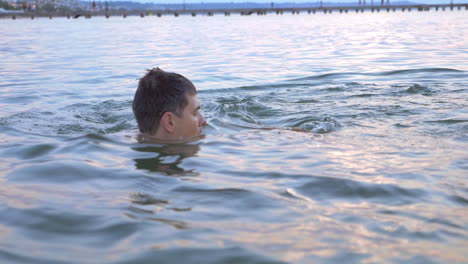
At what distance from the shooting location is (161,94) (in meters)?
4.91

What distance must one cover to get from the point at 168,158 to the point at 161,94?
25.2 inches

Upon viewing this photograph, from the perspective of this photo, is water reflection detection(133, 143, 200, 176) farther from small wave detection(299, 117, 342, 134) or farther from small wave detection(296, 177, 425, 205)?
small wave detection(299, 117, 342, 134)

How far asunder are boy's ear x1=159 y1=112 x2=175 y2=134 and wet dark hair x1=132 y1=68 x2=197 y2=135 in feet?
0.11

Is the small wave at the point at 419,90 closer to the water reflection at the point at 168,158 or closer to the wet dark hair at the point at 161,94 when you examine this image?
the water reflection at the point at 168,158

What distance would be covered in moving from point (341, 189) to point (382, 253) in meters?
1.10

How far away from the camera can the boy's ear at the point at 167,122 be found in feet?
16.3

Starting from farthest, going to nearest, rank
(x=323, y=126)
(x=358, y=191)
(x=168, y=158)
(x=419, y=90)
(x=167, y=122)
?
(x=419, y=90) → (x=323, y=126) → (x=167, y=122) → (x=168, y=158) → (x=358, y=191)

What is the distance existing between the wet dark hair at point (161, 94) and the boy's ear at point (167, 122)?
1.3 inches

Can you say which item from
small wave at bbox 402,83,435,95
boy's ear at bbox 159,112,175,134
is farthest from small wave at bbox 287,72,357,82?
boy's ear at bbox 159,112,175,134

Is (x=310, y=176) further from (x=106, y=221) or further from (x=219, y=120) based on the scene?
(x=219, y=120)

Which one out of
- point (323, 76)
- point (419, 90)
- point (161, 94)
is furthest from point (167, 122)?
point (323, 76)

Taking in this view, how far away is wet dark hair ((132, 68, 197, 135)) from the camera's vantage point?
4910mm

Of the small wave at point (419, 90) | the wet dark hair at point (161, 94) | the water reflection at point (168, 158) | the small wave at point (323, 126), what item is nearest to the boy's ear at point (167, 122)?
the wet dark hair at point (161, 94)

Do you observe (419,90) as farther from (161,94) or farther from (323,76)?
(161,94)
